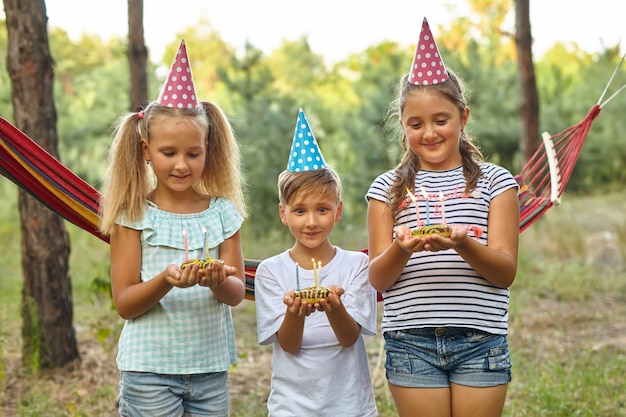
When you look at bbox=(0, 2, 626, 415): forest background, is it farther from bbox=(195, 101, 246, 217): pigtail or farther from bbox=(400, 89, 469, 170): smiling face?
bbox=(400, 89, 469, 170): smiling face

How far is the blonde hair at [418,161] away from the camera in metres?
2.26

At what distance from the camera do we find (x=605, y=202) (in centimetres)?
1133

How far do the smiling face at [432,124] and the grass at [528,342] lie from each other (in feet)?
5.29

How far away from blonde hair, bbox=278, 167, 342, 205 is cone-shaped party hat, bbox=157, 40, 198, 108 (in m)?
0.35

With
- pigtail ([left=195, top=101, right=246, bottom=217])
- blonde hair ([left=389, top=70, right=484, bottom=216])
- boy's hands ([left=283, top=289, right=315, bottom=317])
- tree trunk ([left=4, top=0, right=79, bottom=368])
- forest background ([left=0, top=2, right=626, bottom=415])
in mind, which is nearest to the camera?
boy's hands ([left=283, top=289, right=315, bottom=317])

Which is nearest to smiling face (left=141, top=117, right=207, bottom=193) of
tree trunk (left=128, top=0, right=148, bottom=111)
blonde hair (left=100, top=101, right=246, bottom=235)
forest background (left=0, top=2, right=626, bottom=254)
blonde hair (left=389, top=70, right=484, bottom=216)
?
blonde hair (left=100, top=101, right=246, bottom=235)

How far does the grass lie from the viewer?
358 centimetres

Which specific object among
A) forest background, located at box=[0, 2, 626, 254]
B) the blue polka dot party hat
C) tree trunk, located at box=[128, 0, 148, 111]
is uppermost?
forest background, located at box=[0, 2, 626, 254]

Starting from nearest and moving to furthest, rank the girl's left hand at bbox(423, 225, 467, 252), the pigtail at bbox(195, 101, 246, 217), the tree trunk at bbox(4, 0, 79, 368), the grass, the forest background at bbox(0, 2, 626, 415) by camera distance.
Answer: the girl's left hand at bbox(423, 225, 467, 252) < the pigtail at bbox(195, 101, 246, 217) < the grass < the tree trunk at bbox(4, 0, 79, 368) < the forest background at bbox(0, 2, 626, 415)

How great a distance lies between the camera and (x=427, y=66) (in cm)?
227

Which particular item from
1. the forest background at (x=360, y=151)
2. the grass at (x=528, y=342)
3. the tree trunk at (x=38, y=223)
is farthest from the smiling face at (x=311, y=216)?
the tree trunk at (x=38, y=223)

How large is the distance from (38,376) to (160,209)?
2072mm

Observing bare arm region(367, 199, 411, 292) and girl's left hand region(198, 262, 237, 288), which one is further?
bare arm region(367, 199, 411, 292)

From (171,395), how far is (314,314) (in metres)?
0.46
